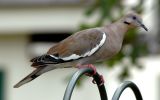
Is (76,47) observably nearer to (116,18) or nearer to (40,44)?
(116,18)

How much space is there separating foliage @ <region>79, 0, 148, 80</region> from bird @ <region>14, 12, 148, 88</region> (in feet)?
8.37

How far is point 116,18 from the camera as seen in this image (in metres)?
8.88

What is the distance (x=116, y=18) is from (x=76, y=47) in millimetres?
2788

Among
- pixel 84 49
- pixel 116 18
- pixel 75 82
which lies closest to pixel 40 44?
pixel 116 18

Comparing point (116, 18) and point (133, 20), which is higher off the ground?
point (116, 18)

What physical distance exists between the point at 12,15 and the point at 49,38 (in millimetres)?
1102

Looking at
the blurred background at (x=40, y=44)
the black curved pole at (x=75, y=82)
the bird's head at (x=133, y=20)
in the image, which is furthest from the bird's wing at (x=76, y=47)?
the blurred background at (x=40, y=44)

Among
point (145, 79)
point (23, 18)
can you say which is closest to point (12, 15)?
point (23, 18)

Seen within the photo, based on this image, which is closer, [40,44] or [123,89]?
[123,89]

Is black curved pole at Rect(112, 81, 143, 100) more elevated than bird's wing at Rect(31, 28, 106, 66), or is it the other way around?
bird's wing at Rect(31, 28, 106, 66)

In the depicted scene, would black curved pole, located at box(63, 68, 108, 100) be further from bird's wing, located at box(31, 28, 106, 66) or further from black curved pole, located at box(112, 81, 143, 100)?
bird's wing, located at box(31, 28, 106, 66)

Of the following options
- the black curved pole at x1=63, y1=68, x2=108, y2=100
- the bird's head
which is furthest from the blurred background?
the black curved pole at x1=63, y1=68, x2=108, y2=100

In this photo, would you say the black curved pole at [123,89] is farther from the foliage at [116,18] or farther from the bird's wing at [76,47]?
the foliage at [116,18]

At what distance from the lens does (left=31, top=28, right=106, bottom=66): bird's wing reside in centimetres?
601
